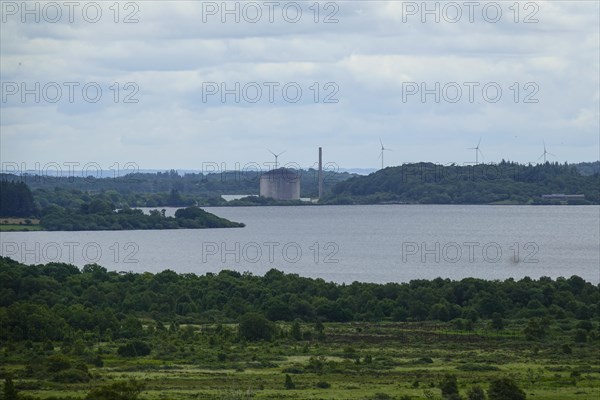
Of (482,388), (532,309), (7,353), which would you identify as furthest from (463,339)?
(7,353)

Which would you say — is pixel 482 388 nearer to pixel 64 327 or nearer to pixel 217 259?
pixel 64 327

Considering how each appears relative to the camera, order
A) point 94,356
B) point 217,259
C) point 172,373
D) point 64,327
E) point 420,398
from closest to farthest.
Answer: point 420,398
point 172,373
point 94,356
point 64,327
point 217,259

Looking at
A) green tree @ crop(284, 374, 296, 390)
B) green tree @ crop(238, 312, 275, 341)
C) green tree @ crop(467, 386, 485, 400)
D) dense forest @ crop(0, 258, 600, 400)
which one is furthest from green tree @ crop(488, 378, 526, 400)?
green tree @ crop(238, 312, 275, 341)

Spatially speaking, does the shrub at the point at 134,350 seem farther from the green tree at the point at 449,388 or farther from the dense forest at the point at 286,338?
the green tree at the point at 449,388

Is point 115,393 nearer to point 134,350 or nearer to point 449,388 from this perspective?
point 449,388

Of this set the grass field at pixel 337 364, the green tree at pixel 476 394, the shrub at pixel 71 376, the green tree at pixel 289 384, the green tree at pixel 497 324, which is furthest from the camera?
the green tree at pixel 497 324

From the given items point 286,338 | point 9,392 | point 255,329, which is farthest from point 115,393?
point 286,338

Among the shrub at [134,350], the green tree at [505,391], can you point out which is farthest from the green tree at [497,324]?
the green tree at [505,391]
